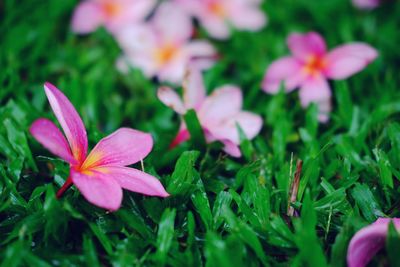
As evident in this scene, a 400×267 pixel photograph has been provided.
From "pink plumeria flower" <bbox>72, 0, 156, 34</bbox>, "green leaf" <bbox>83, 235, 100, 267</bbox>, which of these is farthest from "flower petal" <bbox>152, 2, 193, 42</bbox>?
"green leaf" <bbox>83, 235, 100, 267</bbox>

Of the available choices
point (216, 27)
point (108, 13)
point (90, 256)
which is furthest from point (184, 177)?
point (108, 13)

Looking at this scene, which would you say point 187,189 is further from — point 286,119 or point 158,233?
point 286,119

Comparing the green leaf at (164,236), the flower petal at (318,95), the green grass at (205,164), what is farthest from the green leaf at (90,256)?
the flower petal at (318,95)

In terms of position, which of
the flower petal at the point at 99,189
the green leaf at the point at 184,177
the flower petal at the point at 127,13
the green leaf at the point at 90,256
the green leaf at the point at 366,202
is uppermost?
the flower petal at the point at 127,13

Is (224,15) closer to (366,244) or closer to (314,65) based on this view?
(314,65)

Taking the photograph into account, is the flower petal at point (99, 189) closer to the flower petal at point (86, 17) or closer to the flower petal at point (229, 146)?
the flower petal at point (229, 146)

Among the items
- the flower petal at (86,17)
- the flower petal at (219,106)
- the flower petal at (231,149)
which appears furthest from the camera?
the flower petal at (86,17)
